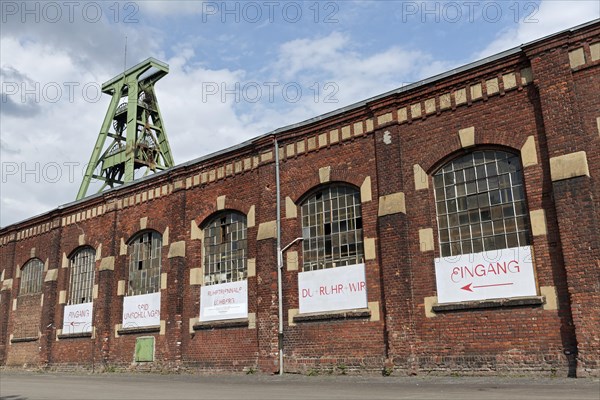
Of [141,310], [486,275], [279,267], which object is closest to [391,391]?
[486,275]

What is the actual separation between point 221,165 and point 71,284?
34.6 feet

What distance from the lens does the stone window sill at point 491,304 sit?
12.9 metres

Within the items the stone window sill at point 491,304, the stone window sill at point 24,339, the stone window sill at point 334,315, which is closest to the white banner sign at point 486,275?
the stone window sill at point 491,304

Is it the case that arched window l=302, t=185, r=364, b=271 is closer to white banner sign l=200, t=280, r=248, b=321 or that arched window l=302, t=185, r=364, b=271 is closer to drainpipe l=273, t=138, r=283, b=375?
drainpipe l=273, t=138, r=283, b=375

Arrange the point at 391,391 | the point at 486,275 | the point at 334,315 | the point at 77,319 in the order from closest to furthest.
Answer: the point at 391,391
the point at 486,275
the point at 334,315
the point at 77,319

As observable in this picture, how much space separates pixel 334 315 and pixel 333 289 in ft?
2.51

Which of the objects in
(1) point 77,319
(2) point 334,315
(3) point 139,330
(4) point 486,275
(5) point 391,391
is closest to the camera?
(5) point 391,391

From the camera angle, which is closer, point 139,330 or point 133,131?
point 139,330

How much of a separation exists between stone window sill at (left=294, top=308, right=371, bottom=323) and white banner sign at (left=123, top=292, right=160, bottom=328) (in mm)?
6767

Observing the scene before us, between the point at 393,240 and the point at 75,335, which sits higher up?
the point at 393,240

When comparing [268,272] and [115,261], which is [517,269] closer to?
[268,272]

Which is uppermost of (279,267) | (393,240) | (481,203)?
(481,203)

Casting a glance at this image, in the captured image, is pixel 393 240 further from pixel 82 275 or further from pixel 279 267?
pixel 82 275

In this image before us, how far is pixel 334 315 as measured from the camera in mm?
16172
